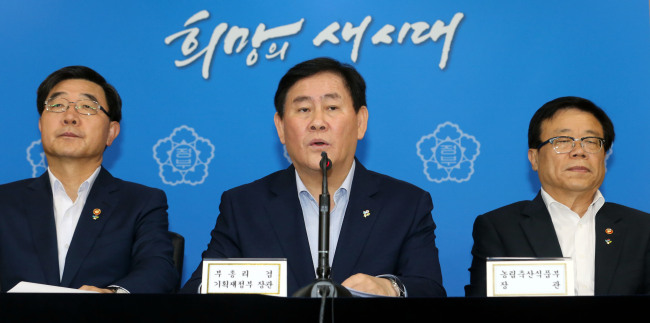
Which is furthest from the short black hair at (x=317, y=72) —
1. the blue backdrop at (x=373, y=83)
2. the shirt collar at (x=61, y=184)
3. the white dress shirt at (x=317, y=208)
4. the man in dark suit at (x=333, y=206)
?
the shirt collar at (x=61, y=184)

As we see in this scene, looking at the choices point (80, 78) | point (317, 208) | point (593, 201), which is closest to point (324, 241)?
point (317, 208)

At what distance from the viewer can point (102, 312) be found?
169cm

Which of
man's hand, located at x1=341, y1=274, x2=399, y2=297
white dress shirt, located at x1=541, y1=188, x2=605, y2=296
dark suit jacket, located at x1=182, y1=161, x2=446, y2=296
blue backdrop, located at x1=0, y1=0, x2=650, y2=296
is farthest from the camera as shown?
blue backdrop, located at x1=0, y1=0, x2=650, y2=296

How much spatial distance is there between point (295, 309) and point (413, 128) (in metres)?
1.83

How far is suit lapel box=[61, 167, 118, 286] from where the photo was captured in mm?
2533

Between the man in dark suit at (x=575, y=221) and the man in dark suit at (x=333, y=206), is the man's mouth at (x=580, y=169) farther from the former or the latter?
the man in dark suit at (x=333, y=206)

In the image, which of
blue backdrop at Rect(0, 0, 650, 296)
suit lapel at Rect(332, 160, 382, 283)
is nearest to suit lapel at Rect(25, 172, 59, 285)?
blue backdrop at Rect(0, 0, 650, 296)

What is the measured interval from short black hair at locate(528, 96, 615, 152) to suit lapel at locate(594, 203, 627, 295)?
30cm

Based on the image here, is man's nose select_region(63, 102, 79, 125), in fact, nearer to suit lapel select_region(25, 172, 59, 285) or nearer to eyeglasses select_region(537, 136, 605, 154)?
suit lapel select_region(25, 172, 59, 285)

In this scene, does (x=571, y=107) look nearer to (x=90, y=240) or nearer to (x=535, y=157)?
(x=535, y=157)

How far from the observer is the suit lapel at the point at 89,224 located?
253 cm

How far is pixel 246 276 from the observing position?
1890 mm

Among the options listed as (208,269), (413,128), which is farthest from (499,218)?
(208,269)

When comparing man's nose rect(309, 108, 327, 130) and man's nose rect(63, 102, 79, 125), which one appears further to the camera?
man's nose rect(63, 102, 79, 125)
